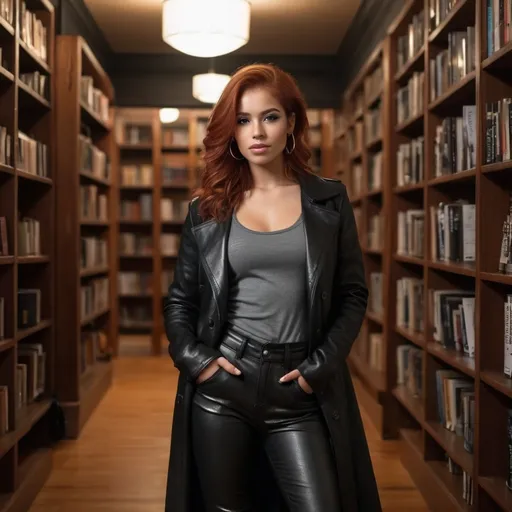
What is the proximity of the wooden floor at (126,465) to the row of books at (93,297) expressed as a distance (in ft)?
2.16

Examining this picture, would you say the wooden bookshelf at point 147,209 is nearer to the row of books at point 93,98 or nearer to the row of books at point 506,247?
the row of books at point 93,98

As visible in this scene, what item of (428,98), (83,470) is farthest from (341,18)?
(83,470)

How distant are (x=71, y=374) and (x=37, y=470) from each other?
1.02 meters

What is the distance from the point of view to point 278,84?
1.83 m

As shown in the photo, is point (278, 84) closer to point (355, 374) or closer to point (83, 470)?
point (83, 470)

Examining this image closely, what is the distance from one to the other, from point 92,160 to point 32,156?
1462mm

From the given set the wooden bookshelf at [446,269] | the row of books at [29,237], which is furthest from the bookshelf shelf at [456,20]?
the row of books at [29,237]

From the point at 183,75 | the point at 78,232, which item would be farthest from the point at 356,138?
the point at 78,232

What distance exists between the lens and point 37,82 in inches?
149

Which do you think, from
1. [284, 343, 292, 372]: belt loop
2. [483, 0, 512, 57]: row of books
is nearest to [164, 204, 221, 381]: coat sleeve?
[284, 343, 292, 372]: belt loop

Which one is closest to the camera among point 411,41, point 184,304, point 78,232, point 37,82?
point 184,304

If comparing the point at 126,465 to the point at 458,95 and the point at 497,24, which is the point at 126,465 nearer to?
the point at 458,95

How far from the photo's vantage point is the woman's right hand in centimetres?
172

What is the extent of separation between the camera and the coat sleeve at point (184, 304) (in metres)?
1.85
